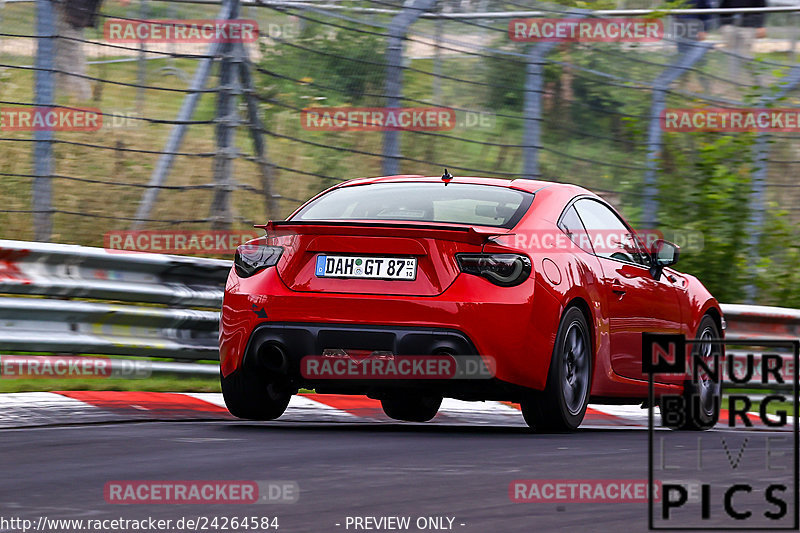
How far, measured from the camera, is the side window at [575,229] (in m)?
8.31

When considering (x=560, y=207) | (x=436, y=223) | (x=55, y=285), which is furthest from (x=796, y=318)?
(x=55, y=285)

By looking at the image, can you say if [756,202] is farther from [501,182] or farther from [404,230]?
[404,230]

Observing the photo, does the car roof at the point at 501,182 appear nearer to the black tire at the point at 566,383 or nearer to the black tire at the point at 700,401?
the black tire at the point at 566,383

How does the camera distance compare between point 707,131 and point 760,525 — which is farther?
point 707,131

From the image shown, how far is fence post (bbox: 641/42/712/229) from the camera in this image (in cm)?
1346

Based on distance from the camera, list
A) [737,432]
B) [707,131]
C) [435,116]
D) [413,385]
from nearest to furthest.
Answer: [413,385] < [737,432] < [435,116] < [707,131]

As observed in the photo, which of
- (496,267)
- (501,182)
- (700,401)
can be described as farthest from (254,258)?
(700,401)

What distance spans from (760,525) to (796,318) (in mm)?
6680

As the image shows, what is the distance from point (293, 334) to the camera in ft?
25.1

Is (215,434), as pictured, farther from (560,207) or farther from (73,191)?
(73,191)

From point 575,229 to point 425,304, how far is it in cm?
133

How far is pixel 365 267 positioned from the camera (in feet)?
24.8

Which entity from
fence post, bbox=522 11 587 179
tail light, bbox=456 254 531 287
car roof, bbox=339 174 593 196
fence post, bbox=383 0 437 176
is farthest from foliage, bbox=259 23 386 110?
tail light, bbox=456 254 531 287

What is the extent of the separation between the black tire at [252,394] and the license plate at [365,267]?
63 centimetres
